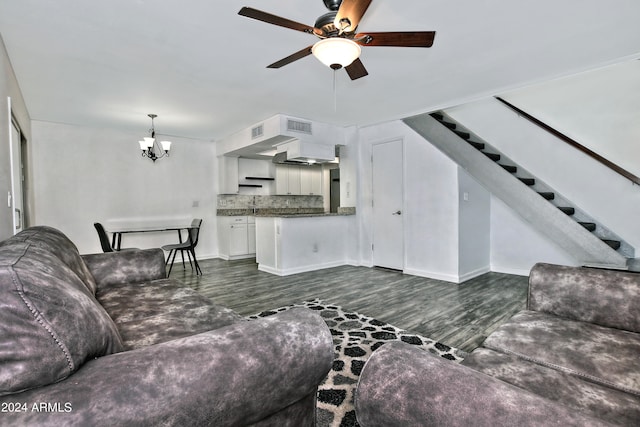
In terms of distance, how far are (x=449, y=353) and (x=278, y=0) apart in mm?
2758

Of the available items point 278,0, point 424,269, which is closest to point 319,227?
point 424,269

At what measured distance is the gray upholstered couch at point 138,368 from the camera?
0.65 m

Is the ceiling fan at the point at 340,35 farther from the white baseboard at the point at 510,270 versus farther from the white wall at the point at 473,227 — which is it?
the white baseboard at the point at 510,270

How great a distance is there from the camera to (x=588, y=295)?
5.50 ft

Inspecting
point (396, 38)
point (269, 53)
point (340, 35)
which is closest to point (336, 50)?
point (340, 35)

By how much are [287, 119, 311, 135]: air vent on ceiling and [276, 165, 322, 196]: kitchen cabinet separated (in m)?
2.48

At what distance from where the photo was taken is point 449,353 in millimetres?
2281

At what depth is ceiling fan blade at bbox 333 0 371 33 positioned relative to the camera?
5.87ft

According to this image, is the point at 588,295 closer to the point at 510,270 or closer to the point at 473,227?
the point at 473,227

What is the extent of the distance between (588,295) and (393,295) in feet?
7.36

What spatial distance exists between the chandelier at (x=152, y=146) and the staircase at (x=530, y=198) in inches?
157

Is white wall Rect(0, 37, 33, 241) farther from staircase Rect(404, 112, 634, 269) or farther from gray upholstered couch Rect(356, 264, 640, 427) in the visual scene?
staircase Rect(404, 112, 634, 269)

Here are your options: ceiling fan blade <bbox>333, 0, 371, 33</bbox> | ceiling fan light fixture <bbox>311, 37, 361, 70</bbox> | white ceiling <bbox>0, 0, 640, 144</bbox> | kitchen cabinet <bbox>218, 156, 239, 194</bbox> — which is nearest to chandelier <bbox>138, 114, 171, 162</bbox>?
white ceiling <bbox>0, 0, 640, 144</bbox>

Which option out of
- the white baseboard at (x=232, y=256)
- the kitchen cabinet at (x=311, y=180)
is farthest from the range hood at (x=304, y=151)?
the kitchen cabinet at (x=311, y=180)
